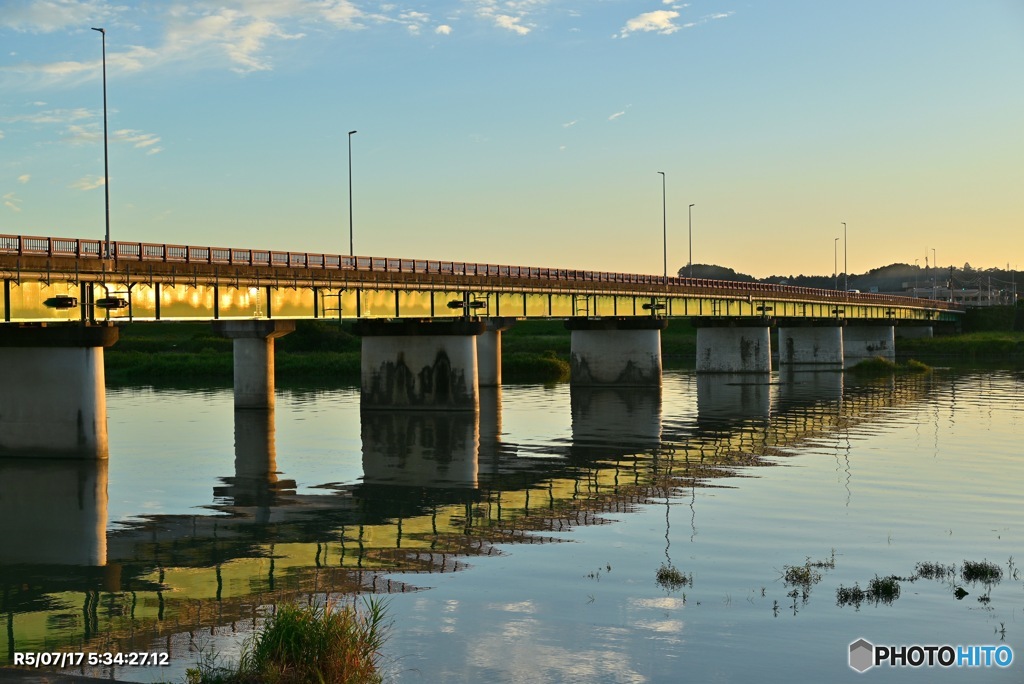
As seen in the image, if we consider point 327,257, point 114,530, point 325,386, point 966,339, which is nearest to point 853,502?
point 114,530

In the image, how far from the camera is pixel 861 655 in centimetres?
1669

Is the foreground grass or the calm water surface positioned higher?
the foreground grass

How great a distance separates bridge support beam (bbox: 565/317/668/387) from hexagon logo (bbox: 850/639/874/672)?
69.5m

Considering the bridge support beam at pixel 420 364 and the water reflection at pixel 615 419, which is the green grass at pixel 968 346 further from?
the bridge support beam at pixel 420 364

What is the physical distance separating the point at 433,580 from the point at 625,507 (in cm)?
1033

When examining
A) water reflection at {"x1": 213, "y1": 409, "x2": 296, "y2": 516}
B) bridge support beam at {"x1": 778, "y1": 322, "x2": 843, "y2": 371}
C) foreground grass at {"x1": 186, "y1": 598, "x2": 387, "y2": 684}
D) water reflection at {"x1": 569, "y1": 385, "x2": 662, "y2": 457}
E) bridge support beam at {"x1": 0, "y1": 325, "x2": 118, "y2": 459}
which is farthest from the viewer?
bridge support beam at {"x1": 778, "y1": 322, "x2": 843, "y2": 371}

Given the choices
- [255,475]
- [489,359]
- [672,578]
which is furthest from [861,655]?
[489,359]

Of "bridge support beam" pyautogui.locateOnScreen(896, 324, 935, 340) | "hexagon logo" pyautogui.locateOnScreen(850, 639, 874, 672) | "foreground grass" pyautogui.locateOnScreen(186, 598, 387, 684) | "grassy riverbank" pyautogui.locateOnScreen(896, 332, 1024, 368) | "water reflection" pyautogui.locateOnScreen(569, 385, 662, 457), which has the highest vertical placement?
"bridge support beam" pyautogui.locateOnScreen(896, 324, 935, 340)

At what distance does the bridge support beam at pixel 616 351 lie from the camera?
87.6m

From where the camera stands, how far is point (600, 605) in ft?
65.4

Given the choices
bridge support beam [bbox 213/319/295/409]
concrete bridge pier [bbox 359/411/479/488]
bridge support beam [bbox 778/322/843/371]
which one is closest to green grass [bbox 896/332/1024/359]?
bridge support beam [bbox 778/322/843/371]

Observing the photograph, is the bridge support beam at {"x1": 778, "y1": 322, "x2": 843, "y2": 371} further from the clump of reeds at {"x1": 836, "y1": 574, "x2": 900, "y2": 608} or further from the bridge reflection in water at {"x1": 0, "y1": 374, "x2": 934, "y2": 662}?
the clump of reeds at {"x1": 836, "y1": 574, "x2": 900, "y2": 608}

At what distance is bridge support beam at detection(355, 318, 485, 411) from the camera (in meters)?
65.2

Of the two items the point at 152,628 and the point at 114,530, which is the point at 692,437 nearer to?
the point at 114,530
